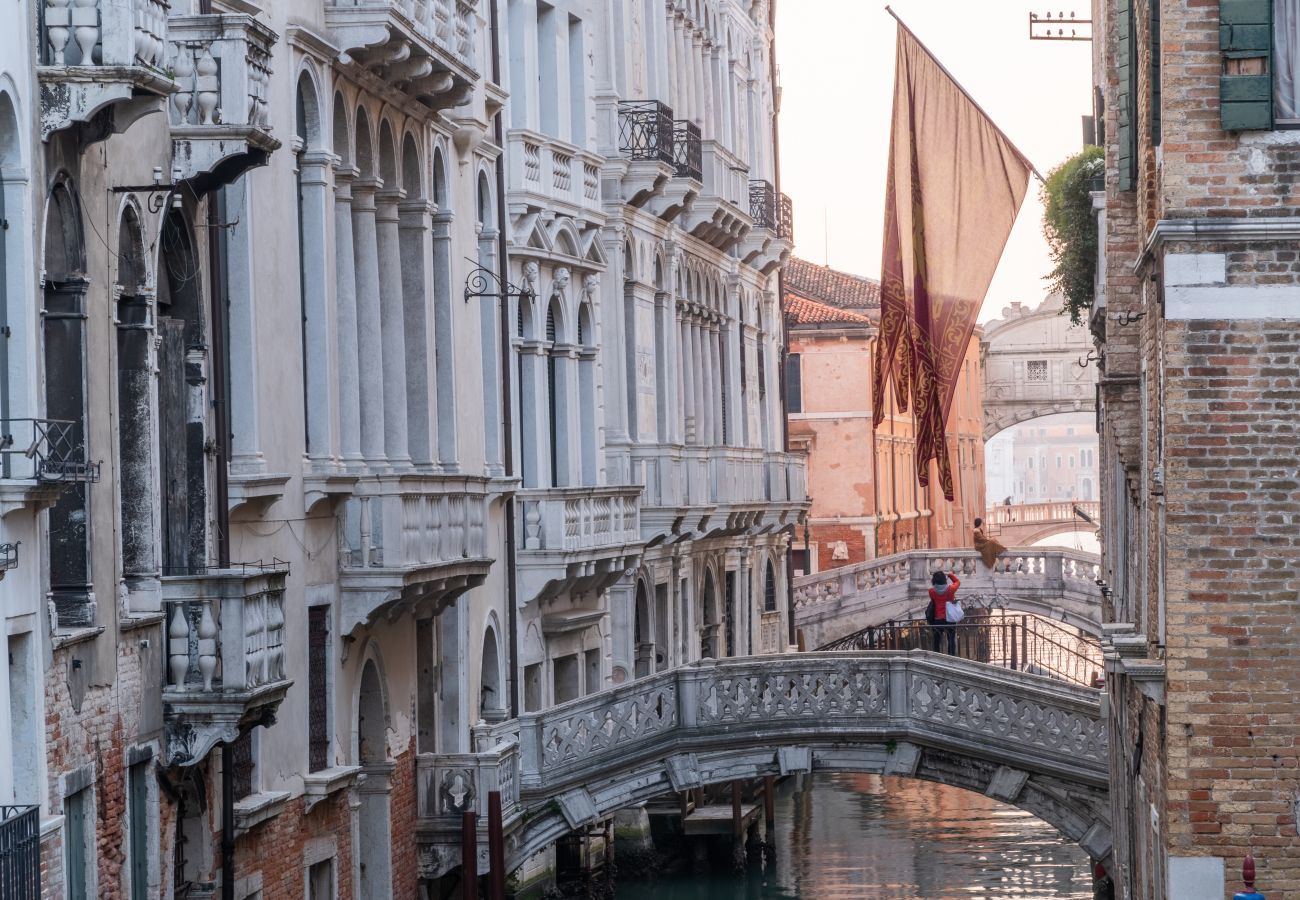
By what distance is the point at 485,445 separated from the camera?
2536 centimetres

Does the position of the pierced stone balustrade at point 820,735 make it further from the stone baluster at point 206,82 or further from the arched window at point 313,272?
the stone baluster at point 206,82

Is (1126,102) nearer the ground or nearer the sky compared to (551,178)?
nearer the ground

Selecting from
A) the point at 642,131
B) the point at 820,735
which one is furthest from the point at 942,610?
the point at 642,131

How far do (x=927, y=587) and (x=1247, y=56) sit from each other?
33959 mm

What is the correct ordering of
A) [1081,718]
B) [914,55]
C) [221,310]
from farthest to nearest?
[914,55] < [1081,718] < [221,310]

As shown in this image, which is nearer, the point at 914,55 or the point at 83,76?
the point at 83,76

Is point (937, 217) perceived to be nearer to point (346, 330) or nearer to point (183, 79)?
point (346, 330)

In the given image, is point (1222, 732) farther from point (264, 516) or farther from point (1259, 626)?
point (264, 516)

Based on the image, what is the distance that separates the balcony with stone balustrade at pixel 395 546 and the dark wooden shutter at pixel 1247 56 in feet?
25.8

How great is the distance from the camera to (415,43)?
21.0 metres

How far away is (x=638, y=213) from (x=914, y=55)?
6.01 metres

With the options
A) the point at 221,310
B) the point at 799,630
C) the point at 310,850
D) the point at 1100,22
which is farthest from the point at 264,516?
the point at 799,630

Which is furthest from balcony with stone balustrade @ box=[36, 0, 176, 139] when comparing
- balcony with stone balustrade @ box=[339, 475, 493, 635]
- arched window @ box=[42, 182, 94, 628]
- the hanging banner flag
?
the hanging banner flag

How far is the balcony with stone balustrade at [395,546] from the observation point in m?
20.5
